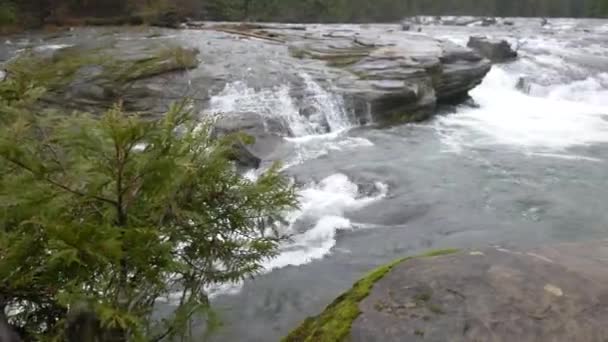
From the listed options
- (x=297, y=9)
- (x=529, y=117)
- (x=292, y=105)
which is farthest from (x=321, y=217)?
(x=297, y=9)

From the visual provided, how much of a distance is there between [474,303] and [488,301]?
0.09 m

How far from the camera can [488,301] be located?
10.8ft

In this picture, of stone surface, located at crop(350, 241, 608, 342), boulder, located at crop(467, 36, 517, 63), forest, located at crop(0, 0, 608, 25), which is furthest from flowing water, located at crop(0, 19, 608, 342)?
forest, located at crop(0, 0, 608, 25)

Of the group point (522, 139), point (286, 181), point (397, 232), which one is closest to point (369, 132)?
point (522, 139)

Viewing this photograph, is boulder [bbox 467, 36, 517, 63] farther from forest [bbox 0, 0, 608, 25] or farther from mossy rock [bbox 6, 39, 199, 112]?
forest [bbox 0, 0, 608, 25]

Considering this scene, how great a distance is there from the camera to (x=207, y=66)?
51.8ft

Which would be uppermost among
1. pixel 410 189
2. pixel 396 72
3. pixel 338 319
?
pixel 338 319

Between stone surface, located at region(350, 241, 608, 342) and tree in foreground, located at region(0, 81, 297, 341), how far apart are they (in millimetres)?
833

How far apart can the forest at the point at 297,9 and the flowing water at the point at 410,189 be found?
1687cm

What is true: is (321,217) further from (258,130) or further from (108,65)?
(108,65)

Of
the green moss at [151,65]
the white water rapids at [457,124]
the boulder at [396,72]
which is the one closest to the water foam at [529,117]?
the white water rapids at [457,124]

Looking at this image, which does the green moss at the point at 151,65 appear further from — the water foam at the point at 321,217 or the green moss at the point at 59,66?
the water foam at the point at 321,217

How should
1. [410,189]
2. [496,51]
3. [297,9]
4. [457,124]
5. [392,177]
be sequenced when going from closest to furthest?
1. [410,189]
2. [392,177]
3. [457,124]
4. [496,51]
5. [297,9]

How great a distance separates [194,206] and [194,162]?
24 centimetres
